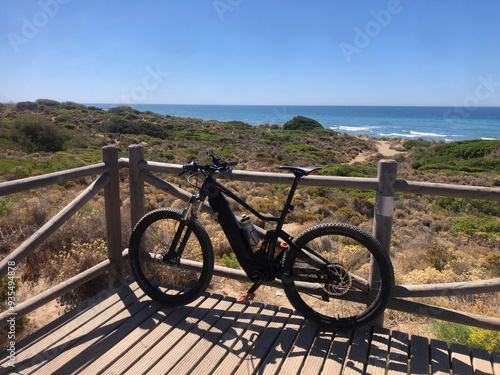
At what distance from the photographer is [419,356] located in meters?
2.35

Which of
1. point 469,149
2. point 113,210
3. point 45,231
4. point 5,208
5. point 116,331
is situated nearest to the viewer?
point 116,331

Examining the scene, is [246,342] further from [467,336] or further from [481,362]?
[467,336]

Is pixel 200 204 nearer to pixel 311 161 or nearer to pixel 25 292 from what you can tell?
pixel 25 292

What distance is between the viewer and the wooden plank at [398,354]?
2.23 metres

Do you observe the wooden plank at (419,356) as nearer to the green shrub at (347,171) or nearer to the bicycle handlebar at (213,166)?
the bicycle handlebar at (213,166)

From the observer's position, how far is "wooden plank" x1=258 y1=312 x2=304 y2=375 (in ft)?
7.32

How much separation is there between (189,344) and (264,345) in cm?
50

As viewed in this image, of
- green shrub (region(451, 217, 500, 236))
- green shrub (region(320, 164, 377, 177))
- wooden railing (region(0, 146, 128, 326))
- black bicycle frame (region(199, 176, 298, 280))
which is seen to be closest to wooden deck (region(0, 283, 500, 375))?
wooden railing (region(0, 146, 128, 326))

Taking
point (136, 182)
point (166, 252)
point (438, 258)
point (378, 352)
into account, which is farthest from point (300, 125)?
point (378, 352)

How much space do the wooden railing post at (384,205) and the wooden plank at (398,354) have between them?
8.3 inches

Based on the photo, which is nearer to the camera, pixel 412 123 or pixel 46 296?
pixel 46 296

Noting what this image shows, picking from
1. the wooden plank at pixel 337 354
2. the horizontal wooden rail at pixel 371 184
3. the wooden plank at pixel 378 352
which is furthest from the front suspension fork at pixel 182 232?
the wooden plank at pixel 378 352

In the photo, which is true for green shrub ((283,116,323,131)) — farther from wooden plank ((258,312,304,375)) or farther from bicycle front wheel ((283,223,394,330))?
wooden plank ((258,312,304,375))

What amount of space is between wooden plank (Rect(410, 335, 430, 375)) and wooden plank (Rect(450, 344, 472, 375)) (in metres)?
0.15
